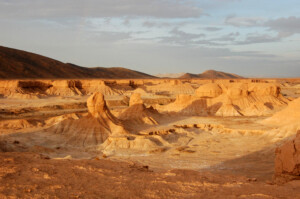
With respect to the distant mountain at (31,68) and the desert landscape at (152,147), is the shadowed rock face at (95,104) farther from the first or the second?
the distant mountain at (31,68)

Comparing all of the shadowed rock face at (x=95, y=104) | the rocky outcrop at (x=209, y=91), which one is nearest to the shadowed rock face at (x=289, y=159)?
the shadowed rock face at (x=95, y=104)

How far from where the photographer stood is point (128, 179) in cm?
768

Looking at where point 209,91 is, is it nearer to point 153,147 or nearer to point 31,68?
point 153,147

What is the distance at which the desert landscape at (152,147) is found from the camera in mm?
7148

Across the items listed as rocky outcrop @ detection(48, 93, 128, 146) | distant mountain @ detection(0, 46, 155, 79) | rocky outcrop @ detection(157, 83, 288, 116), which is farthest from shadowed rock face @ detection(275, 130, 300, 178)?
distant mountain @ detection(0, 46, 155, 79)

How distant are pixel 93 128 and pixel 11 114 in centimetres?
2227

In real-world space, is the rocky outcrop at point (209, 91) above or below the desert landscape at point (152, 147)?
above

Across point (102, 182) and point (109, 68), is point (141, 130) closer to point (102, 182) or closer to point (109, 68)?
point (102, 182)

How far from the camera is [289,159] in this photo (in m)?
10.6

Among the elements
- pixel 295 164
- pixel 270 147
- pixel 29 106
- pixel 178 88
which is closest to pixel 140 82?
pixel 178 88

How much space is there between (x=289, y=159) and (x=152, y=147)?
15.0m

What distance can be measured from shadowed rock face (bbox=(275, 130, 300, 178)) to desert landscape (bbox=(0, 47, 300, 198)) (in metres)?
0.03

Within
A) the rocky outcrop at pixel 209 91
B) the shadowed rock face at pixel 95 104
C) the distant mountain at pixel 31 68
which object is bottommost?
the shadowed rock face at pixel 95 104

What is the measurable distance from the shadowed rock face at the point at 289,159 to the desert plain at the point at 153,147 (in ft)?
0.11
